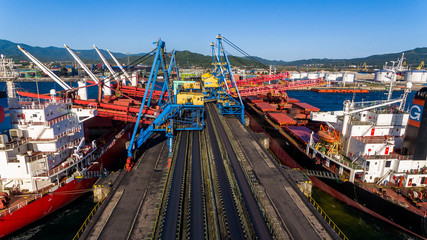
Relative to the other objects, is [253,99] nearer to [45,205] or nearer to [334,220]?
[334,220]

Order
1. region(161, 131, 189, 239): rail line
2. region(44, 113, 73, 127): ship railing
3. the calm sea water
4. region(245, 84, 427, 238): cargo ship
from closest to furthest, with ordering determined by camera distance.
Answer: region(161, 131, 189, 239): rail line → region(245, 84, 427, 238): cargo ship → the calm sea water → region(44, 113, 73, 127): ship railing

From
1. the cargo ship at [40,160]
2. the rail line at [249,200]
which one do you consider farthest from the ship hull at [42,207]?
the rail line at [249,200]

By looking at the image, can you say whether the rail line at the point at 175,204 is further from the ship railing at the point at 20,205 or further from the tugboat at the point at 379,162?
the tugboat at the point at 379,162

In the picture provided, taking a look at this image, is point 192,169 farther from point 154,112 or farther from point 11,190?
point 11,190

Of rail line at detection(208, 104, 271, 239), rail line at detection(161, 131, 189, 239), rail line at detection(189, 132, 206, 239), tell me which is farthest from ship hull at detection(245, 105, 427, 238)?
rail line at detection(161, 131, 189, 239)

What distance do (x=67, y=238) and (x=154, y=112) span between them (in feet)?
72.2

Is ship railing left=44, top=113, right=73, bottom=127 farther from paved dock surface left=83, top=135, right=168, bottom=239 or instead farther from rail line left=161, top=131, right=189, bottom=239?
rail line left=161, top=131, right=189, bottom=239

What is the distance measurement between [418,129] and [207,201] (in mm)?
23683

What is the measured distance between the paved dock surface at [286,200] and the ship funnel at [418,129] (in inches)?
562

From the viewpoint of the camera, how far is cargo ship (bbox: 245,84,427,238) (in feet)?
74.9

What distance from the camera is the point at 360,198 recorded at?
25.2 meters

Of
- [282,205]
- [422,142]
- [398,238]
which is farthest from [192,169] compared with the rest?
[422,142]

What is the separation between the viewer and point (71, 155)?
98.8 ft

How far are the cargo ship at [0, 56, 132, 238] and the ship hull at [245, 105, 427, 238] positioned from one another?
96.2ft
